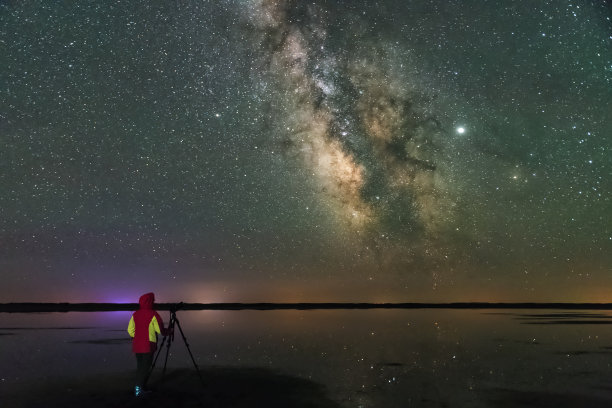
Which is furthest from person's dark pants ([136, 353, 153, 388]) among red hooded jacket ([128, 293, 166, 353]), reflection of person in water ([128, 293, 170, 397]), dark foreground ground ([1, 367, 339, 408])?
Result: dark foreground ground ([1, 367, 339, 408])

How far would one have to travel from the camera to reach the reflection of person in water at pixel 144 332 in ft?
36.5

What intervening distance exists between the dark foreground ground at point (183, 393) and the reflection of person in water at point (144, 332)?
659 millimetres

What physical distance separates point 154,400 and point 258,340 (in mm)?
16664

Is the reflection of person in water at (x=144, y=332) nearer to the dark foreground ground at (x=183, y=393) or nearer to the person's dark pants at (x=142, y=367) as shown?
the person's dark pants at (x=142, y=367)

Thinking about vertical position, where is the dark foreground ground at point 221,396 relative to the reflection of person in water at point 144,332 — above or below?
below

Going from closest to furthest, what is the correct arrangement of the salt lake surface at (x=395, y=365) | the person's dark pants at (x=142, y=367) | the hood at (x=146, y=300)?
the hood at (x=146, y=300) → the person's dark pants at (x=142, y=367) → the salt lake surface at (x=395, y=365)

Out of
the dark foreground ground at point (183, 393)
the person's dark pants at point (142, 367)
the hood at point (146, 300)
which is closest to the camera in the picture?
the dark foreground ground at point (183, 393)

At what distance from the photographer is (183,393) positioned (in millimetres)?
11719

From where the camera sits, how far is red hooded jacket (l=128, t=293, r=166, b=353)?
11125 millimetres

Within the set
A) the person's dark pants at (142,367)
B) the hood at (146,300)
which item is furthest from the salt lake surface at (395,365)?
the hood at (146,300)

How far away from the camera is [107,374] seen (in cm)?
1473

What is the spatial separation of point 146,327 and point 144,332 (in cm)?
12

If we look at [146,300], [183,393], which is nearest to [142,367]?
[183,393]

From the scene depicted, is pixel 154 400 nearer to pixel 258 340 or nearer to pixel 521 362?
pixel 521 362
